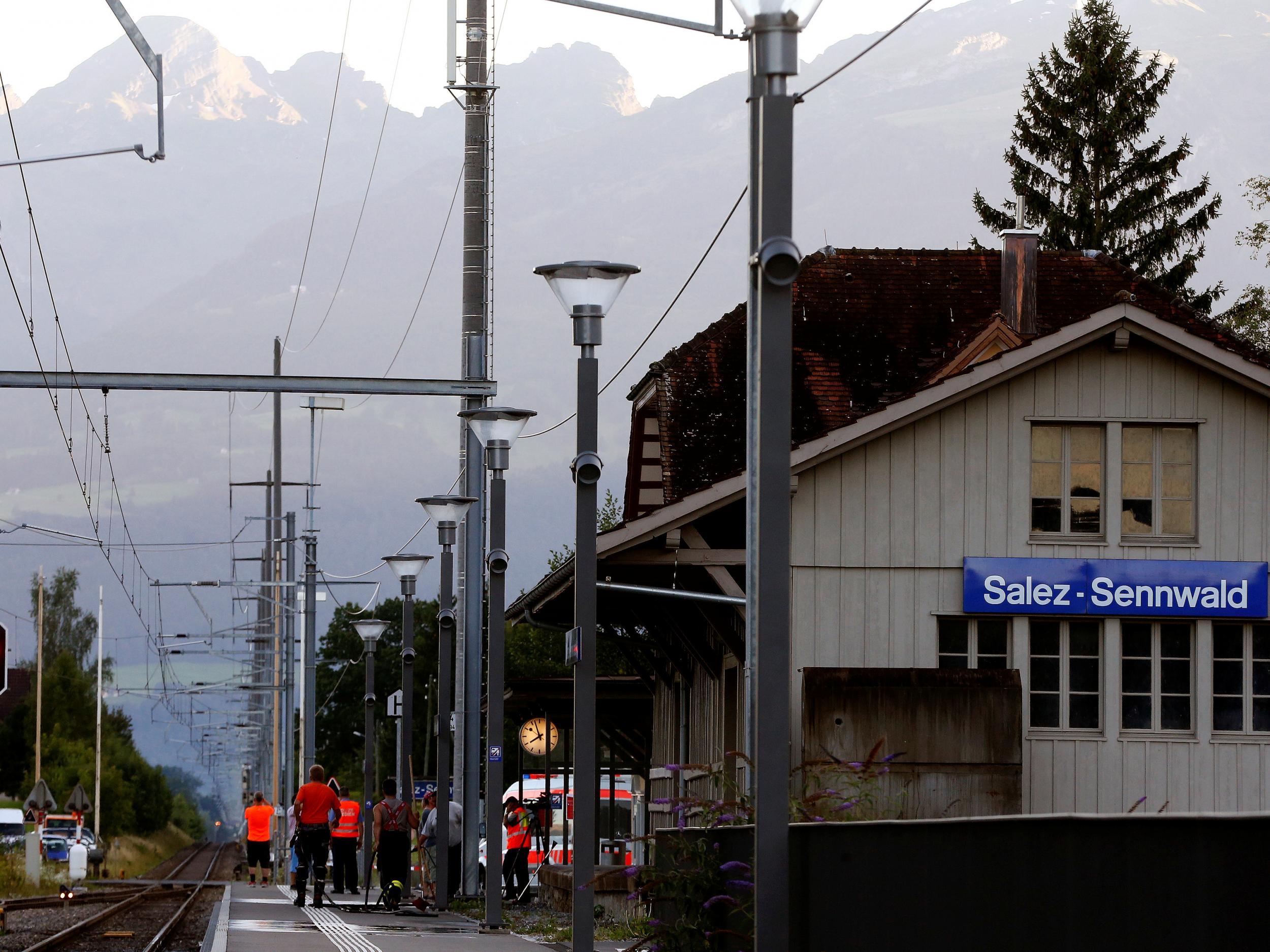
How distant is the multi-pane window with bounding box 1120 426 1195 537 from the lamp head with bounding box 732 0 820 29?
13.2 m

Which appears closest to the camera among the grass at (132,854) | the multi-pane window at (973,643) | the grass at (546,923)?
the grass at (546,923)

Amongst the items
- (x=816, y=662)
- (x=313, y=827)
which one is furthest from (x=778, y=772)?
(x=313, y=827)

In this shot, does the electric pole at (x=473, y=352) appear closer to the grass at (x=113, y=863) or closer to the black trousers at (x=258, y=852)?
the black trousers at (x=258, y=852)

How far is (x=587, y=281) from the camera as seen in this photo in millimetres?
14680

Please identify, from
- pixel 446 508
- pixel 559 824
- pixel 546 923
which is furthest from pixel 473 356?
pixel 559 824

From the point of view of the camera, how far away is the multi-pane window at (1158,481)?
20.2 m

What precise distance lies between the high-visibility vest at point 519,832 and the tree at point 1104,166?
22.4 metres

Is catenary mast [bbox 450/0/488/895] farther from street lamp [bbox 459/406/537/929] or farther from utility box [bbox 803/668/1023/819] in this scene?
utility box [bbox 803/668/1023/819]

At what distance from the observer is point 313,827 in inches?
930

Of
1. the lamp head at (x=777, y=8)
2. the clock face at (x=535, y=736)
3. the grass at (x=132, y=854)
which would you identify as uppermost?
the lamp head at (x=777, y=8)

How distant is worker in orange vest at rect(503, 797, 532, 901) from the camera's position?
28.7m

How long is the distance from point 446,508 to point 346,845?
923 cm

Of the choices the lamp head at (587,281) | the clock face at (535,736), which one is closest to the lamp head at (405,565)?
the clock face at (535,736)

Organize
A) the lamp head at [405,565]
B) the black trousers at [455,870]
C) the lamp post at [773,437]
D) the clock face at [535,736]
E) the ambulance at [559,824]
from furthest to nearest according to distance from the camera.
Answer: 1. the clock face at [535,736]
2. the ambulance at [559,824]
3. the lamp head at [405,565]
4. the black trousers at [455,870]
5. the lamp post at [773,437]
